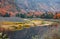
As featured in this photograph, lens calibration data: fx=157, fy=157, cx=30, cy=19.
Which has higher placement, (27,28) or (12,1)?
(12,1)

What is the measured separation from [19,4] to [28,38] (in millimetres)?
663

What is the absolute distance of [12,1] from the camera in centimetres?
292

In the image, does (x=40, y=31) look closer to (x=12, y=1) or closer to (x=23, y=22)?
(x=23, y=22)

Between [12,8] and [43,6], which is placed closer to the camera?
[12,8]

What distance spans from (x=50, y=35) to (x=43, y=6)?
1.93ft

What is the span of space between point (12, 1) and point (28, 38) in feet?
2.47

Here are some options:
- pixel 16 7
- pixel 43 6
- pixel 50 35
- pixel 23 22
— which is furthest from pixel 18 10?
pixel 50 35

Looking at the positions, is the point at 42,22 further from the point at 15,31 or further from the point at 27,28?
the point at 15,31

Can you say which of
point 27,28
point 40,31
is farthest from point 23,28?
point 40,31

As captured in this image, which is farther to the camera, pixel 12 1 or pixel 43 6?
pixel 43 6

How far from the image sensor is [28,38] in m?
2.94

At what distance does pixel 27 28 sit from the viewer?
2.95 metres

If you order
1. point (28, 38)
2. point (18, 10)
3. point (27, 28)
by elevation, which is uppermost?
point (18, 10)

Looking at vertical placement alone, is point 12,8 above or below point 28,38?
above
